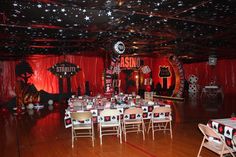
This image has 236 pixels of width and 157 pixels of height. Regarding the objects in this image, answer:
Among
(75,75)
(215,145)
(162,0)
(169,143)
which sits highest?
(162,0)

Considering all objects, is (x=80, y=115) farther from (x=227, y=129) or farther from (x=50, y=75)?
(x=50, y=75)

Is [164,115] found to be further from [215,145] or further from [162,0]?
[162,0]

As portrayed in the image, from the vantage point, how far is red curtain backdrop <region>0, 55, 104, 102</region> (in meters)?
11.8

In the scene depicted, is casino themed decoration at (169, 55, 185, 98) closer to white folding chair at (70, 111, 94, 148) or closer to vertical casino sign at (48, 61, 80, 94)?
vertical casino sign at (48, 61, 80, 94)

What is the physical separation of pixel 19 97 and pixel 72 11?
25.2 feet

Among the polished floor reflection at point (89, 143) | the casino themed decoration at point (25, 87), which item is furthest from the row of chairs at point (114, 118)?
the casino themed decoration at point (25, 87)

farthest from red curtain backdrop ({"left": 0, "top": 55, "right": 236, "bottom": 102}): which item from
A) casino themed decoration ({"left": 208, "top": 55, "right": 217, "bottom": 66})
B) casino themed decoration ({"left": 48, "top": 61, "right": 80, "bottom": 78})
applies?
casino themed decoration ({"left": 208, "top": 55, "right": 217, "bottom": 66})

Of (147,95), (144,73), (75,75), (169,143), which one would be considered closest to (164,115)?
(169,143)

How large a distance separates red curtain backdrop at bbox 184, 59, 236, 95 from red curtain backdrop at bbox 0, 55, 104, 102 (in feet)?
29.1

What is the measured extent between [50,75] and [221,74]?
499 inches

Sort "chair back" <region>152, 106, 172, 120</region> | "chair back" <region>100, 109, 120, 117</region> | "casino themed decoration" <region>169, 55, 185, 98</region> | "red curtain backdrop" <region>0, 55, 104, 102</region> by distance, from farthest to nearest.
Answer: "casino themed decoration" <region>169, 55, 185, 98</region>
"red curtain backdrop" <region>0, 55, 104, 102</region>
"chair back" <region>152, 106, 172, 120</region>
"chair back" <region>100, 109, 120, 117</region>

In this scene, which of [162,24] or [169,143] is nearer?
[169,143]

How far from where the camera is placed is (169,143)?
4.92 m

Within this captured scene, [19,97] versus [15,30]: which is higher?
[15,30]
